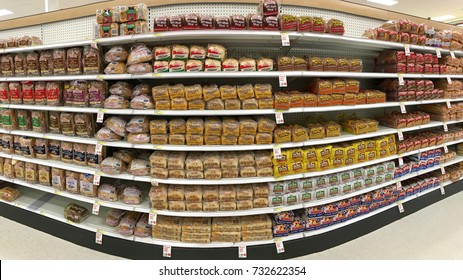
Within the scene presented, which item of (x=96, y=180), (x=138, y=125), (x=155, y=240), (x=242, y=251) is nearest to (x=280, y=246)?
(x=242, y=251)

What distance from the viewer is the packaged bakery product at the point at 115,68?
186cm

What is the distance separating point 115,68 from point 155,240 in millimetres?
1446

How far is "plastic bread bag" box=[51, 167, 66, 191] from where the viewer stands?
2221mm

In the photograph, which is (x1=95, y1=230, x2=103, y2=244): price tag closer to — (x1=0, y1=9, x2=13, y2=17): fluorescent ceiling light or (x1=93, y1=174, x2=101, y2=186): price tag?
(x1=93, y1=174, x2=101, y2=186): price tag

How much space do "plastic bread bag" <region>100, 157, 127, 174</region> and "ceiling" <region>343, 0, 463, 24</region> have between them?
7.16 m

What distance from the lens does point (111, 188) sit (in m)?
2.09

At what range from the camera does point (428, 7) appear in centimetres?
702

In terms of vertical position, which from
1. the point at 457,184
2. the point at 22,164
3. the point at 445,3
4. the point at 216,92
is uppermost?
the point at 445,3

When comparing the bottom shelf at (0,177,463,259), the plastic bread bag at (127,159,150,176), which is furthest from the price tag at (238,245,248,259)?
the plastic bread bag at (127,159,150,176)

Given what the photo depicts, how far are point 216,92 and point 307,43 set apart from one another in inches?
39.1

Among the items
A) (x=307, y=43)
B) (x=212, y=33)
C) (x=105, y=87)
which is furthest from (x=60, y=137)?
(x=307, y=43)

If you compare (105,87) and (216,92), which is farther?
(105,87)

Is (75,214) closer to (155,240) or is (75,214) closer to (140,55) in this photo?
(155,240)

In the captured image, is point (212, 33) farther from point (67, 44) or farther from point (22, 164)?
point (22, 164)
